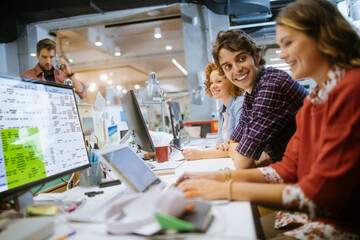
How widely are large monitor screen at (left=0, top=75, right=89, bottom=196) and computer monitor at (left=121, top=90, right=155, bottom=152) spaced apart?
1.25ft

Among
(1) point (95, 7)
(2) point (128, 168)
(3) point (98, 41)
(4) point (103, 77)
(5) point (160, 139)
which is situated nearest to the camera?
(2) point (128, 168)

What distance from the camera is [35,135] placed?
0.79m

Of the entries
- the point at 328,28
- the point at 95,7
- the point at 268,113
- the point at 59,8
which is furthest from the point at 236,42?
the point at 59,8

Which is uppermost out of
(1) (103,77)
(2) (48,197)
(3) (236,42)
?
(1) (103,77)

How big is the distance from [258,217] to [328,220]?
1.72 ft

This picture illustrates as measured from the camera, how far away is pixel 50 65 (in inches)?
104

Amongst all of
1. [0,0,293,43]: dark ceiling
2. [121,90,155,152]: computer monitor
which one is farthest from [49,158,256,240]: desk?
[0,0,293,43]: dark ceiling

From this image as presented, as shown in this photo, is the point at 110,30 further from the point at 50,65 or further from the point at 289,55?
the point at 289,55

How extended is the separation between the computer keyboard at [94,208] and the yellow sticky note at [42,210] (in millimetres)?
53

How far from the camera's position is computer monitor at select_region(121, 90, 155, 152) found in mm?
1301

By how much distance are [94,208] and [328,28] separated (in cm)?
92

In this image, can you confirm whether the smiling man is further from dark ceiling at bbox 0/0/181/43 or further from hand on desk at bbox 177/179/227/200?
dark ceiling at bbox 0/0/181/43

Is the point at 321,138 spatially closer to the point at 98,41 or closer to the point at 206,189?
the point at 206,189

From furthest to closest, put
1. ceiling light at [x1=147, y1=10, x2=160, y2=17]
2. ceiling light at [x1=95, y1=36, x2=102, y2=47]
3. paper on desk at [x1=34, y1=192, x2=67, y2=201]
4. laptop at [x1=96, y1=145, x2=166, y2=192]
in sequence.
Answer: ceiling light at [x1=95, y1=36, x2=102, y2=47]
ceiling light at [x1=147, y1=10, x2=160, y2=17]
paper on desk at [x1=34, y1=192, x2=67, y2=201]
laptop at [x1=96, y1=145, x2=166, y2=192]
